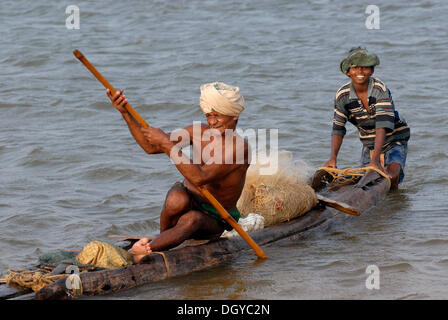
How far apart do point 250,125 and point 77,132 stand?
2669mm

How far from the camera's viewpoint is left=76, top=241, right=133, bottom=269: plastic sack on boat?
15.9 feet

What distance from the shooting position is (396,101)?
12.2 meters

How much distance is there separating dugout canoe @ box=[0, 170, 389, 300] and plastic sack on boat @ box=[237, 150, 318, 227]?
9cm

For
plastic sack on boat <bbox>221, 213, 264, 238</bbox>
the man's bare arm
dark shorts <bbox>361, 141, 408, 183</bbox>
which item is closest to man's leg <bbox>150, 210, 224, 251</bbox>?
the man's bare arm

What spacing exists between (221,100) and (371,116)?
9.32 feet

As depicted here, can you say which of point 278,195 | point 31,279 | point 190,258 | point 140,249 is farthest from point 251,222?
point 31,279

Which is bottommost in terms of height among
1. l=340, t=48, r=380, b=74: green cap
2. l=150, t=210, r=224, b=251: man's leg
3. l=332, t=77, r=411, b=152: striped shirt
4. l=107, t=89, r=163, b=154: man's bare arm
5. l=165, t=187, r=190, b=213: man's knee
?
l=150, t=210, r=224, b=251: man's leg

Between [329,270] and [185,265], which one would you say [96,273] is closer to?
[185,265]

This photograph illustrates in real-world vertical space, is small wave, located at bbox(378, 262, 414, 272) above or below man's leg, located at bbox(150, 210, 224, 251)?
below

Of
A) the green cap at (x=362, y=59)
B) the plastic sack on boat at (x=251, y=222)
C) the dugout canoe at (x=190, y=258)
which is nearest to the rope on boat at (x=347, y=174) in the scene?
the dugout canoe at (x=190, y=258)

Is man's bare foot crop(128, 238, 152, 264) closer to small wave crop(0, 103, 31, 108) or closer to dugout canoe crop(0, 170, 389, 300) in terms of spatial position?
dugout canoe crop(0, 170, 389, 300)

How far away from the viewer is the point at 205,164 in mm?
5051

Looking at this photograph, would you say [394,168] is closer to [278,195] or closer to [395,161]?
[395,161]

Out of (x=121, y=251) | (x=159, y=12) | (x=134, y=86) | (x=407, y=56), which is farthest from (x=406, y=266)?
(x=159, y=12)
